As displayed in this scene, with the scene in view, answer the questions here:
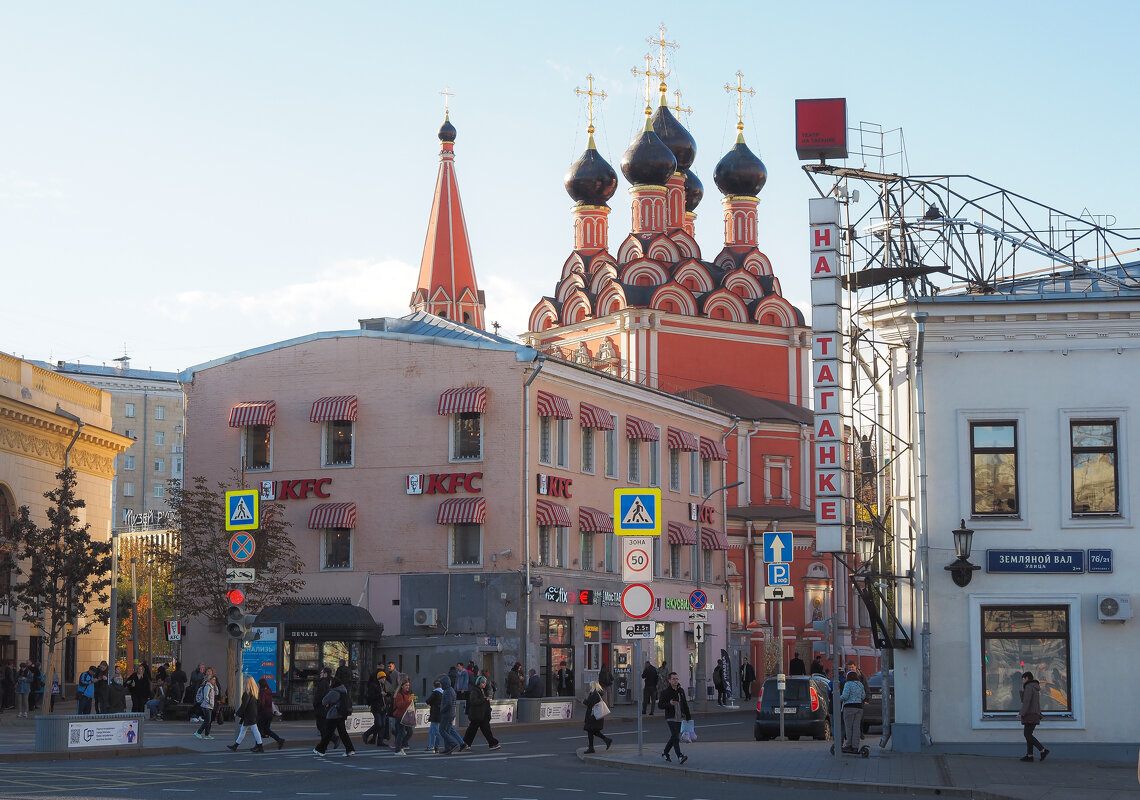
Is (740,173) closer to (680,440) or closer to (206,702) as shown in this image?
(680,440)

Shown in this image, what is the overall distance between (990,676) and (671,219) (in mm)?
57777

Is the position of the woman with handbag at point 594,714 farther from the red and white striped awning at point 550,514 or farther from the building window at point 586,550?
the building window at point 586,550

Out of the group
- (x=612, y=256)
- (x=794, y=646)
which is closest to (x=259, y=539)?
(x=794, y=646)

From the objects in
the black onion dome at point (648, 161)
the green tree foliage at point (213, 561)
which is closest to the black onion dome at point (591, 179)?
the black onion dome at point (648, 161)

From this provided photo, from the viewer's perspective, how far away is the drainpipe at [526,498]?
4597cm

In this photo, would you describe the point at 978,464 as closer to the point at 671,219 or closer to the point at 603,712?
the point at 603,712

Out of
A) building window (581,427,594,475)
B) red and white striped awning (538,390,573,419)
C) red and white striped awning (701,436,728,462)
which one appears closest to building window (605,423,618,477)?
building window (581,427,594,475)

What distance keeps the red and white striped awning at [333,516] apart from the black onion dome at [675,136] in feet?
143

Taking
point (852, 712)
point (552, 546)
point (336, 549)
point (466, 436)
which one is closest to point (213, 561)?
point (336, 549)

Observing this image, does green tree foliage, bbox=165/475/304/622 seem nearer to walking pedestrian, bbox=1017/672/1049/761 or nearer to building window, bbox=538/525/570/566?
building window, bbox=538/525/570/566

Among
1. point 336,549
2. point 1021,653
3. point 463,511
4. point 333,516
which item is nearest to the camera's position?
point 1021,653

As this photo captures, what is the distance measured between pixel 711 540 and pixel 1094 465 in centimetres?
3132

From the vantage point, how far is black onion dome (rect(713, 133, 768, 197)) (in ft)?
277

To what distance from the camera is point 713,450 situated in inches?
2379
